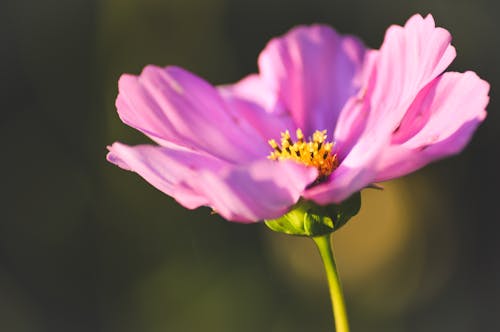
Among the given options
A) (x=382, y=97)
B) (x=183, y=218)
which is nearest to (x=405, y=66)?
(x=382, y=97)

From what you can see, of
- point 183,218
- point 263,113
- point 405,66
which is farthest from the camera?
point 183,218

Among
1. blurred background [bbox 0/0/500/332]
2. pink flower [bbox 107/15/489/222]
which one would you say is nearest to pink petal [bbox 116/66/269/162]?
pink flower [bbox 107/15/489/222]

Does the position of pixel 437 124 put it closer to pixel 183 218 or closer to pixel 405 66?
pixel 405 66

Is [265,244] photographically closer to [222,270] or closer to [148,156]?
[222,270]

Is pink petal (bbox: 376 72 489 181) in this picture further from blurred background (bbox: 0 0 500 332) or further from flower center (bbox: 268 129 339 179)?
blurred background (bbox: 0 0 500 332)

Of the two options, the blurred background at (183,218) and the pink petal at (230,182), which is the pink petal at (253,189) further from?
the blurred background at (183,218)

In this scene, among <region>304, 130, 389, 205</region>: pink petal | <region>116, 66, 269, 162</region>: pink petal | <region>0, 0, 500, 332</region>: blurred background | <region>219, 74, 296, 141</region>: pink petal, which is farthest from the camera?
<region>0, 0, 500, 332</region>: blurred background
